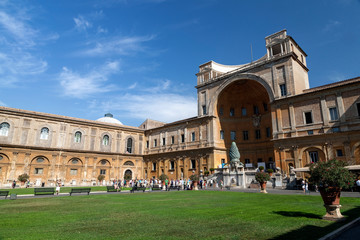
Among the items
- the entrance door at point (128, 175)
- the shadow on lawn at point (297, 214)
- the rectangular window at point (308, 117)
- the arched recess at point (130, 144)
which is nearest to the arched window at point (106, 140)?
the arched recess at point (130, 144)

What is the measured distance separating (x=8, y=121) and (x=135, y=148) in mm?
21415

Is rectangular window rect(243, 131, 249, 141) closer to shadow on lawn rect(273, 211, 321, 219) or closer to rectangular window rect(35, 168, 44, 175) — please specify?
shadow on lawn rect(273, 211, 321, 219)

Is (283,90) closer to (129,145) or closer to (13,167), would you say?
(129,145)

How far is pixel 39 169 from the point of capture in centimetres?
3669

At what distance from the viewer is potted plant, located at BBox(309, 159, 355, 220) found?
24.6 ft

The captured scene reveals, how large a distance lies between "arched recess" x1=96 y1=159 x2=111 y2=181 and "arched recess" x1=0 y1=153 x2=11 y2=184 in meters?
Answer: 13.0

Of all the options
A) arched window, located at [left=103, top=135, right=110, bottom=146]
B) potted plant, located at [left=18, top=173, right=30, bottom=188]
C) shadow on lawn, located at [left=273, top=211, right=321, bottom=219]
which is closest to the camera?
shadow on lawn, located at [left=273, top=211, right=321, bottom=219]

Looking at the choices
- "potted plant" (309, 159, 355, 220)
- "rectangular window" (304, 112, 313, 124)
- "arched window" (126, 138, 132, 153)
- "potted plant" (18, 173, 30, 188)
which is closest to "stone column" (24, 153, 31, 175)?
"potted plant" (18, 173, 30, 188)

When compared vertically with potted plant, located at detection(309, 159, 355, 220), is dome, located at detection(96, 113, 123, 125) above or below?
above

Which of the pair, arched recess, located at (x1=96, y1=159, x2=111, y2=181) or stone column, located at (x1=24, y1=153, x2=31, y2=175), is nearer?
stone column, located at (x1=24, y1=153, x2=31, y2=175)

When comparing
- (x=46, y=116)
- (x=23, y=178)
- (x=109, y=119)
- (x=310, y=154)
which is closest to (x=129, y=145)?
(x=109, y=119)

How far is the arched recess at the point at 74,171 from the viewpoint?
38772 mm

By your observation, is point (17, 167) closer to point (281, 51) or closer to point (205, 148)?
point (205, 148)

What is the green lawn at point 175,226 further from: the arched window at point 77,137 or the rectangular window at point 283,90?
the arched window at point 77,137
